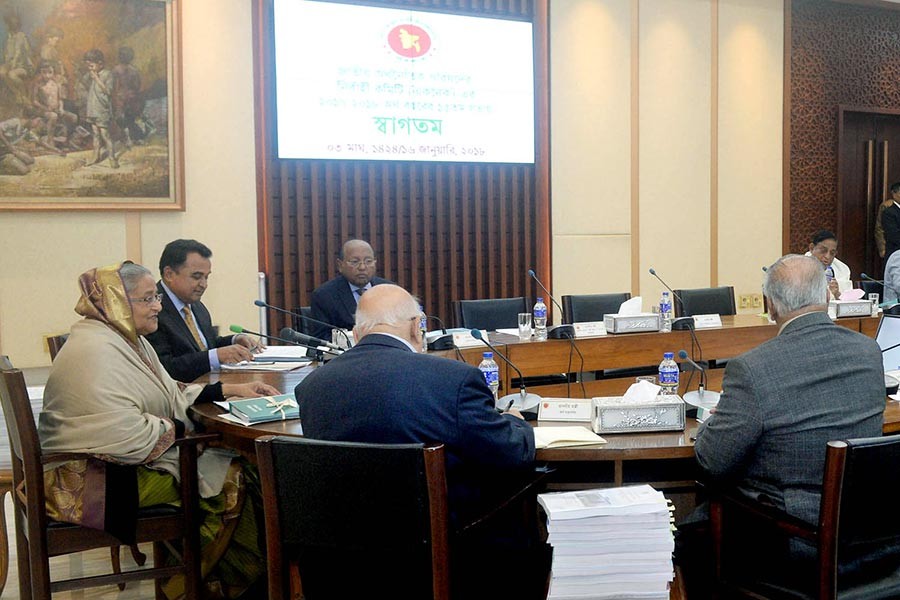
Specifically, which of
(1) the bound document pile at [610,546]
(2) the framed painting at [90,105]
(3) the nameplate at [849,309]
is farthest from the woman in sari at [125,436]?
(3) the nameplate at [849,309]

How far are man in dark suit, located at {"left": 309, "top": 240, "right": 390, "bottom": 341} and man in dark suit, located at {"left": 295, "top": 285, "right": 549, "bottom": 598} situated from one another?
2322 mm

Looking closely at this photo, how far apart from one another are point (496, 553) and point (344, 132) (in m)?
3.92

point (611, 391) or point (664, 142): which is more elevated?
point (664, 142)

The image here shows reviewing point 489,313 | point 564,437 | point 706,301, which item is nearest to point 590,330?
point 489,313

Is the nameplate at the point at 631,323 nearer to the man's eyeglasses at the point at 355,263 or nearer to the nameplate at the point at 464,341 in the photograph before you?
the nameplate at the point at 464,341

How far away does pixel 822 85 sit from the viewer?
6973mm

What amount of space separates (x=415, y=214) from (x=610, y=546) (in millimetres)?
4153

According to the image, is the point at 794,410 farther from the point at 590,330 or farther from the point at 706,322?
the point at 706,322

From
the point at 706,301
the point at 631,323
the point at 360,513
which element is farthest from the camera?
the point at 706,301

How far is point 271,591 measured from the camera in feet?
5.53

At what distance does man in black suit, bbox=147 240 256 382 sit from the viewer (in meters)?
3.18

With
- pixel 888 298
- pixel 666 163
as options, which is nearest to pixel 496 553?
pixel 888 298

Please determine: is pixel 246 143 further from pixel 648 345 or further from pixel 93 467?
pixel 93 467

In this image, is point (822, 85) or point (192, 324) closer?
point (192, 324)
